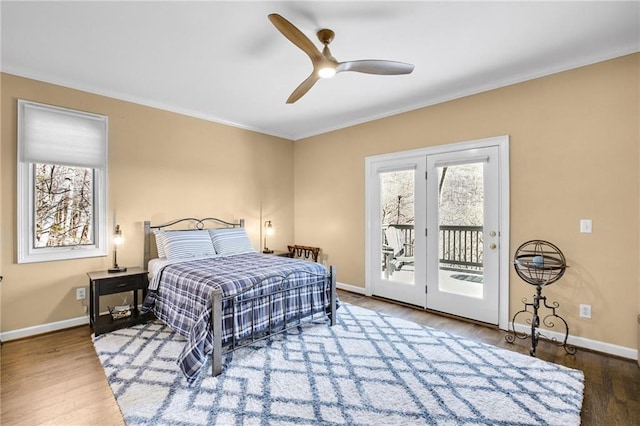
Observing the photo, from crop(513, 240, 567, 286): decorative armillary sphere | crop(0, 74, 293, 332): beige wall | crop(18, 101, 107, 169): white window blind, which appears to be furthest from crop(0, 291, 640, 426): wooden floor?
crop(18, 101, 107, 169): white window blind

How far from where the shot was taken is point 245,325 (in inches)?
107

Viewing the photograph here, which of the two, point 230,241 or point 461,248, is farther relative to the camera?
point 230,241

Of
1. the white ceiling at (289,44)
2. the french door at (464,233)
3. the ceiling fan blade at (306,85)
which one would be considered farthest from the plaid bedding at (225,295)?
the white ceiling at (289,44)

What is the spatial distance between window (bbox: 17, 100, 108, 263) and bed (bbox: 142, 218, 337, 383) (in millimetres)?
648

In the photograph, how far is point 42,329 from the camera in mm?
3232

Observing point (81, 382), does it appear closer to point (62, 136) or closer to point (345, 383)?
point (345, 383)

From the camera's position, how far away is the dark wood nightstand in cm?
315

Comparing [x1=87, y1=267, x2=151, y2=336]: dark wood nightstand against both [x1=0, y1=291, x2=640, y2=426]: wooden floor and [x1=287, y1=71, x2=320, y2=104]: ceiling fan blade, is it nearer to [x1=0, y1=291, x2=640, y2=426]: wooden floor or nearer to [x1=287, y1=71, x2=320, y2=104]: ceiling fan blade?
[x1=0, y1=291, x2=640, y2=426]: wooden floor

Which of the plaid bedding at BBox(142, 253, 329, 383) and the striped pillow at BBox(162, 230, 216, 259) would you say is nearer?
the plaid bedding at BBox(142, 253, 329, 383)

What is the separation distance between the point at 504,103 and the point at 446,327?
8.20 ft

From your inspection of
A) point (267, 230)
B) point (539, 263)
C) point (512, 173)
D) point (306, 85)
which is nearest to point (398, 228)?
point (512, 173)

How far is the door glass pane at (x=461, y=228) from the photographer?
356cm

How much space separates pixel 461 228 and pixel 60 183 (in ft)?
14.9

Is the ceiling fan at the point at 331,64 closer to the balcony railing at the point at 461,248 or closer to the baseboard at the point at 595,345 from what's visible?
the balcony railing at the point at 461,248
